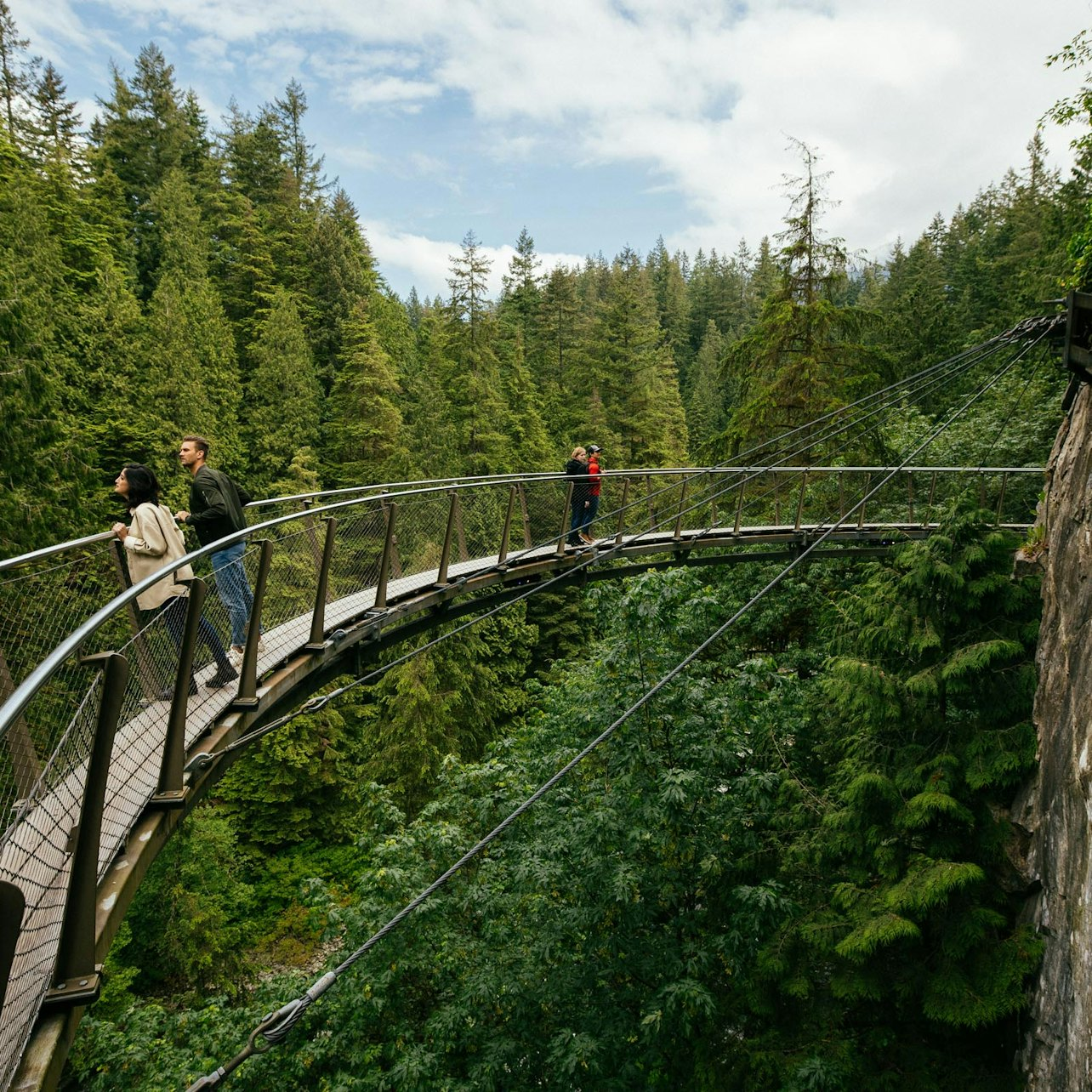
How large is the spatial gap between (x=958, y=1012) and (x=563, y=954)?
14.5 feet

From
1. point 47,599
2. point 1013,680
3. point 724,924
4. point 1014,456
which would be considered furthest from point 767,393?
point 47,599

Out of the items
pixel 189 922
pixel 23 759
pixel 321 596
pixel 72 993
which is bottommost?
pixel 189 922

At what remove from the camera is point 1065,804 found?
615 centimetres

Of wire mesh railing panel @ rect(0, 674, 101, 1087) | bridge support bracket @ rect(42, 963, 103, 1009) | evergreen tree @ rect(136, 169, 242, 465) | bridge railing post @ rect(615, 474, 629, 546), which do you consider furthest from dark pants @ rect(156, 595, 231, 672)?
evergreen tree @ rect(136, 169, 242, 465)

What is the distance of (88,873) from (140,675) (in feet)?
3.98

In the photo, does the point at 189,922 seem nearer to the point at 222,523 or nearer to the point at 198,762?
the point at 222,523

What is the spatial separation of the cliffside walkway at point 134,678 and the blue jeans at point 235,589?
0.25ft

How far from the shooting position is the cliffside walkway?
2.31 meters

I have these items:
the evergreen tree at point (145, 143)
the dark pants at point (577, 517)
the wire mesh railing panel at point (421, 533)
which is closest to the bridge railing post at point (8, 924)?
the wire mesh railing panel at point (421, 533)

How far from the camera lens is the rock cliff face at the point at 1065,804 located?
5.66 m

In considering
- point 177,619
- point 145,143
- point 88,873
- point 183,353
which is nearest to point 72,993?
point 88,873

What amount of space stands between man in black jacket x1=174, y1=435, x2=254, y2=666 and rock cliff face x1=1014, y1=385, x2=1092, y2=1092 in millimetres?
6191

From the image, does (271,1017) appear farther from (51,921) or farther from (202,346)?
(202,346)

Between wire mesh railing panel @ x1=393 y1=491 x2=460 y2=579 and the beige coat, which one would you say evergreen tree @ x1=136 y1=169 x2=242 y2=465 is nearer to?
wire mesh railing panel @ x1=393 y1=491 x2=460 y2=579
